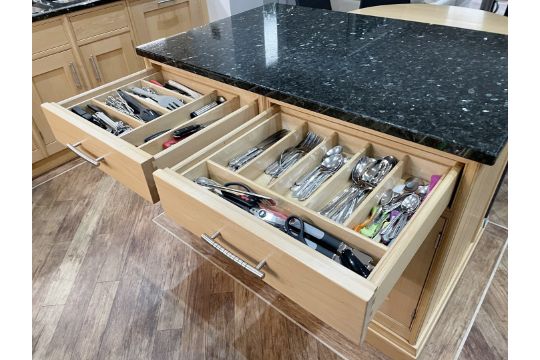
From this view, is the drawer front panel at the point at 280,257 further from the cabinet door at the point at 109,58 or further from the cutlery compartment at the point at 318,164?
the cabinet door at the point at 109,58

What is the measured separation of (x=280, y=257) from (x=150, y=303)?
1.04 metres

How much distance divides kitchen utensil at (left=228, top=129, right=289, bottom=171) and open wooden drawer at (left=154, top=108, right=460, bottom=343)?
0.01 m

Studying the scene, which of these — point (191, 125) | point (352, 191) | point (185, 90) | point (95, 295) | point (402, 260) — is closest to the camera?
point (402, 260)

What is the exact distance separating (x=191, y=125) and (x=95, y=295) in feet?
3.12

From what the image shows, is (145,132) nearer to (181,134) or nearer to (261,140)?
(181,134)

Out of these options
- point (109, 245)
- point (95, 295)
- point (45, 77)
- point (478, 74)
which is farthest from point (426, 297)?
point (45, 77)

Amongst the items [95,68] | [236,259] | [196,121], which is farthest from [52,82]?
[236,259]

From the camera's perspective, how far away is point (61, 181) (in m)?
2.22

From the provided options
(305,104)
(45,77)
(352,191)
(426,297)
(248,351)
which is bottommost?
(248,351)

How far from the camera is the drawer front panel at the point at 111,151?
89 cm

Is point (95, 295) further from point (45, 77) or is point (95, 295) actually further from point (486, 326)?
point (486, 326)

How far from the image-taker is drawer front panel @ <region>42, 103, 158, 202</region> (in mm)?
891

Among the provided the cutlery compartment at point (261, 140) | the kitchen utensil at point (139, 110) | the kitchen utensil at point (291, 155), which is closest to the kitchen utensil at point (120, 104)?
the kitchen utensil at point (139, 110)

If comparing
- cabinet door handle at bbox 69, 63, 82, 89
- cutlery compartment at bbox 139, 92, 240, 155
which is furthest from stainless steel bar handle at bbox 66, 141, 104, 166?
cabinet door handle at bbox 69, 63, 82, 89
